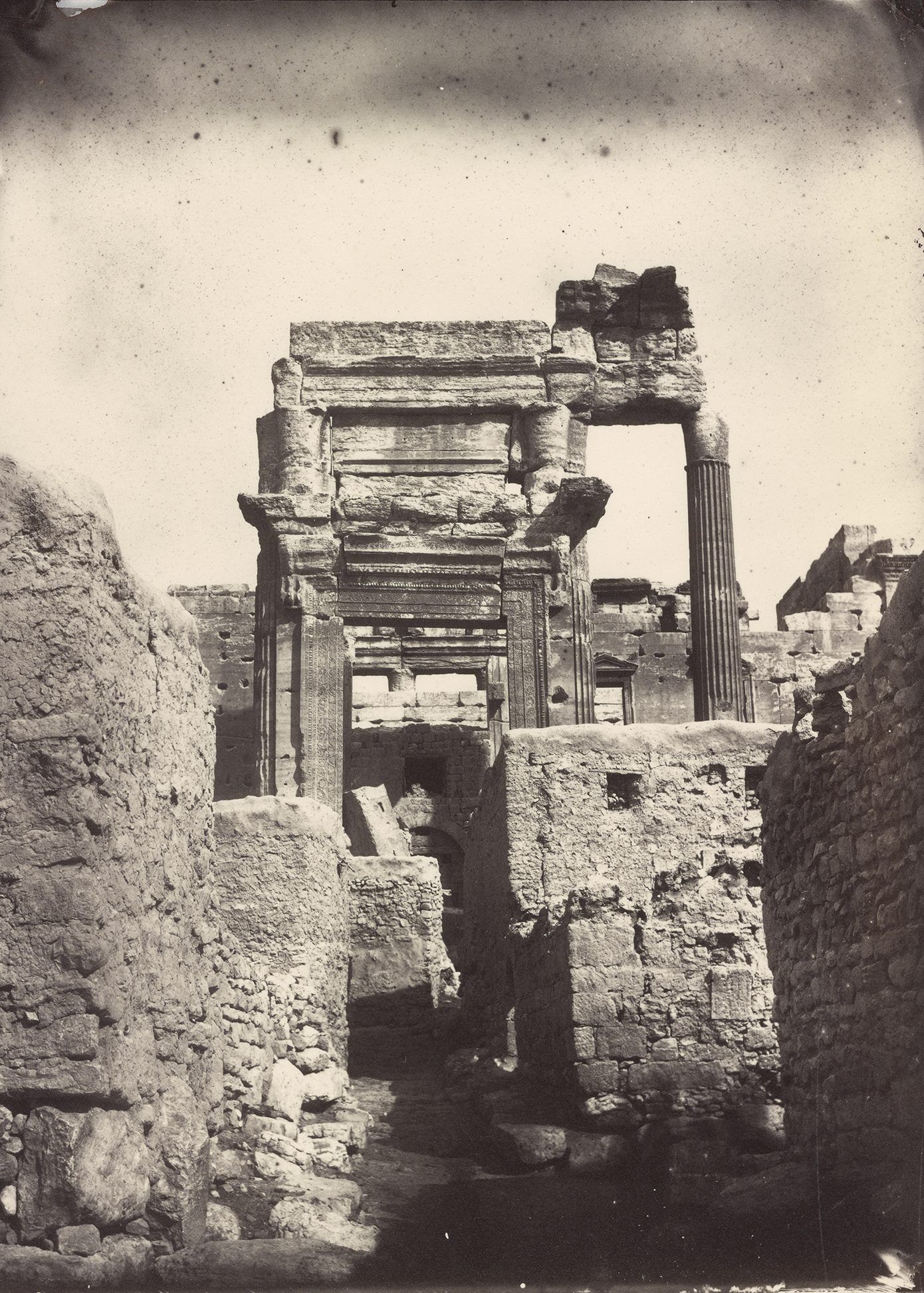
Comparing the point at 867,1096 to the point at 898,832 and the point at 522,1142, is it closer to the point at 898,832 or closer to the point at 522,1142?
the point at 898,832

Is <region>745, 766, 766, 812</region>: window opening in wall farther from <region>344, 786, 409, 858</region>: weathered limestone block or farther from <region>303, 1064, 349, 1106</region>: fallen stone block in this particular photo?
<region>344, 786, 409, 858</region>: weathered limestone block

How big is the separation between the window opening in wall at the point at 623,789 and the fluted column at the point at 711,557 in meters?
9.15

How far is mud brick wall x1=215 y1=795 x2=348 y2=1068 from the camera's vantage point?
7.73m

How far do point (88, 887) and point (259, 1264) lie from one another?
131cm

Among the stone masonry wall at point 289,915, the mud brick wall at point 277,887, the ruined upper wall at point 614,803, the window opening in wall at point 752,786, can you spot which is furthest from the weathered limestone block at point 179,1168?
the window opening in wall at point 752,786

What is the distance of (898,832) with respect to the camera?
5102 mm

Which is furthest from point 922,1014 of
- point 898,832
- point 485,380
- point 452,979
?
point 485,380

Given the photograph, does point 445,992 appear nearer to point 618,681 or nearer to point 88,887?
point 88,887

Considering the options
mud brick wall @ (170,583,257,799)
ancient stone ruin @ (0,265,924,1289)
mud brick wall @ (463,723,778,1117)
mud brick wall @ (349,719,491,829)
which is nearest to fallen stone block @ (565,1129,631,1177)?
ancient stone ruin @ (0,265,924,1289)

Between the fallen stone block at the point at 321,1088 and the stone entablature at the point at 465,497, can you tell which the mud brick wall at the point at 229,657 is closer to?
the stone entablature at the point at 465,497

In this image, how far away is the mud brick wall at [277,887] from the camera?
7734mm

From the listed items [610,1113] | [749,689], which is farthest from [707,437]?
[610,1113]

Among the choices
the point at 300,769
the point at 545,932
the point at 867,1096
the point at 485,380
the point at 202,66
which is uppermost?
the point at 485,380

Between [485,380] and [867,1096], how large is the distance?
13707 mm
